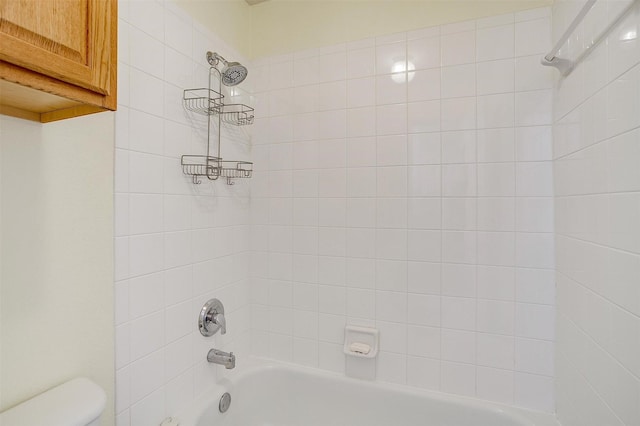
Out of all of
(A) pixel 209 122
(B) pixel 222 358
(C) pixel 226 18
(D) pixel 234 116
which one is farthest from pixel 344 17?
(B) pixel 222 358

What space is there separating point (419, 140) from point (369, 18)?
28.2 inches

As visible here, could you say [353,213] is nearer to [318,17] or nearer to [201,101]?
[201,101]

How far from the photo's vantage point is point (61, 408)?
840 millimetres

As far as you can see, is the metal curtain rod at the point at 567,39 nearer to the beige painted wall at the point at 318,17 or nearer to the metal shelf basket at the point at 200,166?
the beige painted wall at the point at 318,17

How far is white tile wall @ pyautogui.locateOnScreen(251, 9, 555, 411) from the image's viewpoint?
143 centimetres

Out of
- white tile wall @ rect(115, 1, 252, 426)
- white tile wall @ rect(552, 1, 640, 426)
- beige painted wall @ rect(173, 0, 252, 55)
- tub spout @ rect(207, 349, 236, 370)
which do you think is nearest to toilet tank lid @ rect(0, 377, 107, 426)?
white tile wall @ rect(115, 1, 252, 426)

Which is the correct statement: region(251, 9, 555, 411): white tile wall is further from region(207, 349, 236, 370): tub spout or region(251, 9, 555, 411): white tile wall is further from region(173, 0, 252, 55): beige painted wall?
region(207, 349, 236, 370): tub spout

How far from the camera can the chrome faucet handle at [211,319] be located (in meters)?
1.53

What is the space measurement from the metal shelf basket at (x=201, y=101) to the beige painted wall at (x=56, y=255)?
40 cm

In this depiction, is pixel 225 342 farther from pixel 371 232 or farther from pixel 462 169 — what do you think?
pixel 462 169

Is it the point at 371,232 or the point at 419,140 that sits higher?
the point at 419,140

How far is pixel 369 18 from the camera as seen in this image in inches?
66.3

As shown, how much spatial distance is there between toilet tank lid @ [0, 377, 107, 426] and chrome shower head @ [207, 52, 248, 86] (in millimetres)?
1309

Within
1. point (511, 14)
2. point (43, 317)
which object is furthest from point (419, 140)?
point (43, 317)
